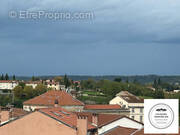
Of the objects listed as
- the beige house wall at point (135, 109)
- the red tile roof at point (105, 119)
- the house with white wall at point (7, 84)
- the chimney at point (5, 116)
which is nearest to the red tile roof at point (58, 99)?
the beige house wall at point (135, 109)

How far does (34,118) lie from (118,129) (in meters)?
5.98

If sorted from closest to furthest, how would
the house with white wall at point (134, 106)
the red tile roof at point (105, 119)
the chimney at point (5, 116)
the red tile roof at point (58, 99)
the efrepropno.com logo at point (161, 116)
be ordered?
the efrepropno.com logo at point (161, 116)
the chimney at point (5, 116)
the red tile roof at point (105, 119)
the red tile roof at point (58, 99)
the house with white wall at point (134, 106)

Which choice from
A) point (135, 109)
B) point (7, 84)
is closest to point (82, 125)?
point (135, 109)

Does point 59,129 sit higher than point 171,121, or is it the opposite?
point 171,121

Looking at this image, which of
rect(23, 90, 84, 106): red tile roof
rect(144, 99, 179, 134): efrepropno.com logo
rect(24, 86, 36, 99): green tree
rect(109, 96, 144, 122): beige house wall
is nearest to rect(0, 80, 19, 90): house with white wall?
rect(24, 86, 36, 99): green tree

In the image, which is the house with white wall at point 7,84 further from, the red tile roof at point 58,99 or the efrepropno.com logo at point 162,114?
the efrepropno.com logo at point 162,114

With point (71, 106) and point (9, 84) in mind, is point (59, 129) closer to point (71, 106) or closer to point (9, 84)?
point (71, 106)

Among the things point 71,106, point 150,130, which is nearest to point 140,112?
point 71,106

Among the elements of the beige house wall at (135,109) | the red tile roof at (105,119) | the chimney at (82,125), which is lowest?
the beige house wall at (135,109)

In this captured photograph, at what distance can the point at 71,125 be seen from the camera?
83.2ft

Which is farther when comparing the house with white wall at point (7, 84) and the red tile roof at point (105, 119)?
the house with white wall at point (7, 84)

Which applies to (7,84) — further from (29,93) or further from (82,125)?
(82,125)

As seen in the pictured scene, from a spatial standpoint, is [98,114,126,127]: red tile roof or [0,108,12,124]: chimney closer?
[0,108,12,124]: chimney

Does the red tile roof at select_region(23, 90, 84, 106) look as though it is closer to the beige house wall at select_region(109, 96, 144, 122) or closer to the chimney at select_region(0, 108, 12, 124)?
the beige house wall at select_region(109, 96, 144, 122)
